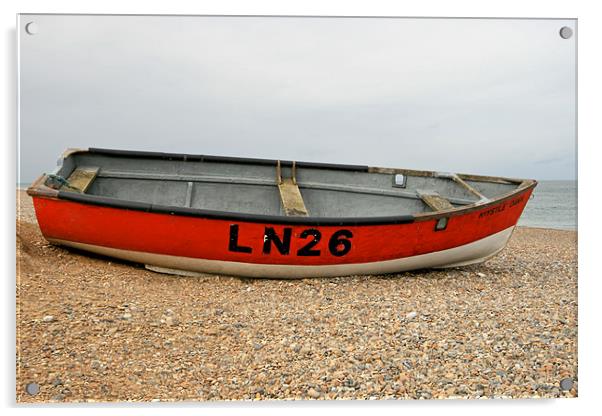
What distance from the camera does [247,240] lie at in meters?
4.15

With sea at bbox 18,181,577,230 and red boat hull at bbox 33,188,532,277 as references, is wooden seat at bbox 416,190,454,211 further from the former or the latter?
sea at bbox 18,181,577,230

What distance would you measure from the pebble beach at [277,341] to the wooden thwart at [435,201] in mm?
1306

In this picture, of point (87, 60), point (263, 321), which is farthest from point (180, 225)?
point (87, 60)

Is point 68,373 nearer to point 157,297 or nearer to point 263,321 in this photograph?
point 157,297

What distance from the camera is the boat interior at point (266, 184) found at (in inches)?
224

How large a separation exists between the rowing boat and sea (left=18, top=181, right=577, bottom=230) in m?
0.26

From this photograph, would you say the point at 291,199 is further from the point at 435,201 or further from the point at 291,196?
the point at 435,201

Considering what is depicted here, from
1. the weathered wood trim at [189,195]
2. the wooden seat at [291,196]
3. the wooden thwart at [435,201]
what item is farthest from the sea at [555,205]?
the weathered wood trim at [189,195]

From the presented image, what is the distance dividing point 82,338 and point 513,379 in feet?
8.97

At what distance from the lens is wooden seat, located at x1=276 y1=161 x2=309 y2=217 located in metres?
4.78

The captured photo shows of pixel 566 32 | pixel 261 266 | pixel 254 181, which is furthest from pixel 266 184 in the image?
pixel 566 32

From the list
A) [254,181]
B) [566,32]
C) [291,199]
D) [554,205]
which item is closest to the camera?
[566,32]

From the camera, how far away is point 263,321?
3.48 m

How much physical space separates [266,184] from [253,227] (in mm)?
1930
